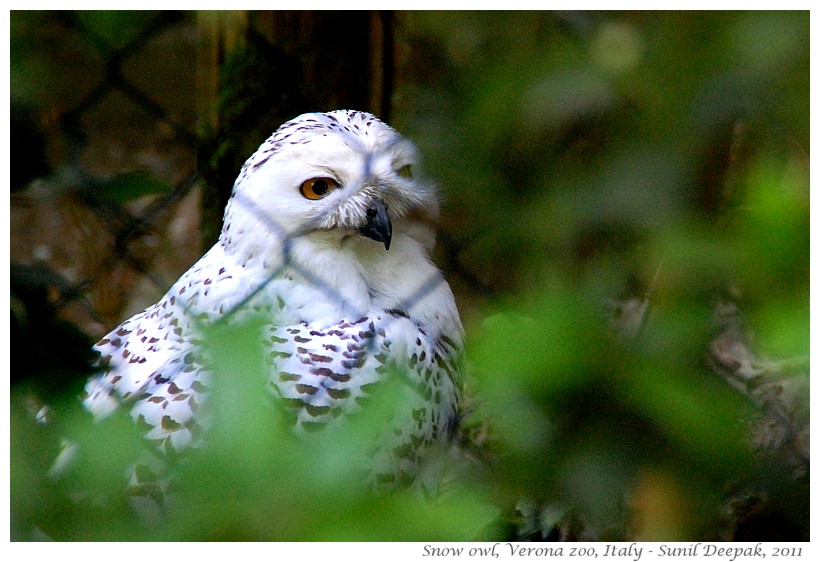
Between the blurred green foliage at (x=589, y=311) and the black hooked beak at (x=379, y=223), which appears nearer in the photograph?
the blurred green foliage at (x=589, y=311)

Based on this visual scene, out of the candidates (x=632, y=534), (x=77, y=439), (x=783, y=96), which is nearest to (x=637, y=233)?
(x=783, y=96)

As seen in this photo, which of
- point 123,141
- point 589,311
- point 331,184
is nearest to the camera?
point 589,311

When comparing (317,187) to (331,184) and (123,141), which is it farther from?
(123,141)

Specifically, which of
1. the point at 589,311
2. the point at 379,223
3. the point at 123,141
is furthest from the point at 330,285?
the point at 123,141

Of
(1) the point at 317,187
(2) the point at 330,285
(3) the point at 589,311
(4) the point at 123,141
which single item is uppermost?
(3) the point at 589,311

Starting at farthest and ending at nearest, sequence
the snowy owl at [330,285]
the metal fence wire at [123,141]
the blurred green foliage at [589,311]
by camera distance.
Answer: the snowy owl at [330,285] → the metal fence wire at [123,141] → the blurred green foliage at [589,311]

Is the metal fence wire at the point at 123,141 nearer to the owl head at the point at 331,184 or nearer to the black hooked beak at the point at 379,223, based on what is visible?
the owl head at the point at 331,184

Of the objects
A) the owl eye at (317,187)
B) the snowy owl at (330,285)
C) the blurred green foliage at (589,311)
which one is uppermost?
the blurred green foliage at (589,311)

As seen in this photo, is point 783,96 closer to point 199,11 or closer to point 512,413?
point 512,413

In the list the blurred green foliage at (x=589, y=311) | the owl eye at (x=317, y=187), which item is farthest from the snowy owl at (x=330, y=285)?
the blurred green foliage at (x=589, y=311)

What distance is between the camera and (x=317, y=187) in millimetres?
1167

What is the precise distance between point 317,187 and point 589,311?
0.62 meters

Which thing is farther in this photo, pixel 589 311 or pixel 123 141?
pixel 123 141

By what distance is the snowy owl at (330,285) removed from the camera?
108 cm
